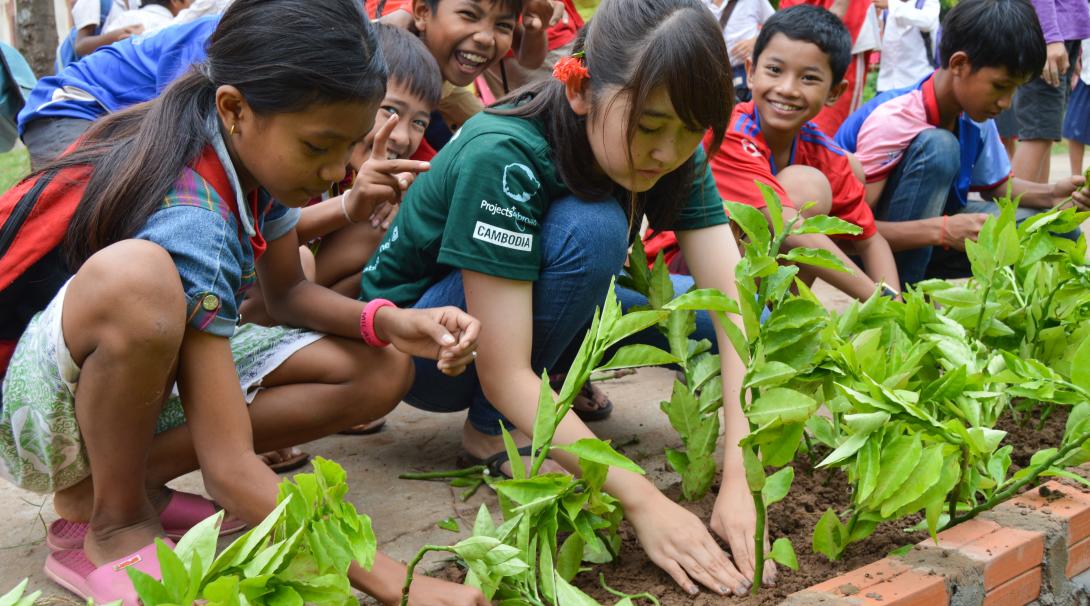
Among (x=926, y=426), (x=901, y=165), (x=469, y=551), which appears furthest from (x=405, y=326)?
(x=901, y=165)

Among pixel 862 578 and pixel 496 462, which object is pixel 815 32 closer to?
pixel 496 462

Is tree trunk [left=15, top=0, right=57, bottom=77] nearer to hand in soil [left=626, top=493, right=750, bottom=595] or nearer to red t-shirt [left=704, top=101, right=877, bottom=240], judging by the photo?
red t-shirt [left=704, top=101, right=877, bottom=240]

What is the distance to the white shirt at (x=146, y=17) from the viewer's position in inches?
156

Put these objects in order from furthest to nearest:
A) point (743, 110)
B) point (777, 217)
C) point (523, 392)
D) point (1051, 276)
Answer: point (743, 110) → point (1051, 276) → point (523, 392) → point (777, 217)

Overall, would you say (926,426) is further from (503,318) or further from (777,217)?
(503,318)

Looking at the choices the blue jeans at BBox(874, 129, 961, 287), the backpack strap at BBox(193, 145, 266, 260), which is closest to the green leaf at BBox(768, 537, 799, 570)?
the backpack strap at BBox(193, 145, 266, 260)

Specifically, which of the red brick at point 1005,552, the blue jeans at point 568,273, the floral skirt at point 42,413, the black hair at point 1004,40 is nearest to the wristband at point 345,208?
the blue jeans at point 568,273

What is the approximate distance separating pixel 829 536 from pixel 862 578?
125mm

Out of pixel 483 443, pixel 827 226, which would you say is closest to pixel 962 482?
pixel 827 226

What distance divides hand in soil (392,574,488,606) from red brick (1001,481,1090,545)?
1073mm

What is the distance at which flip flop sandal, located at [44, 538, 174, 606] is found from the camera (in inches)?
65.2

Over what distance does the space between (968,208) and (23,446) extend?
3.41 metres

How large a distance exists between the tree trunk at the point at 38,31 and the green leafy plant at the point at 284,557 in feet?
22.7

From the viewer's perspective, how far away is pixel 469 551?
1378 millimetres
